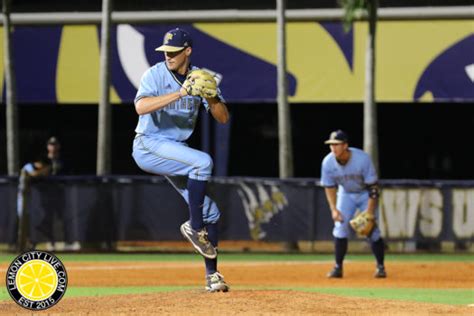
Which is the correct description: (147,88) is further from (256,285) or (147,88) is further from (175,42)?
(256,285)

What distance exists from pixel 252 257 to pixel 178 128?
909cm

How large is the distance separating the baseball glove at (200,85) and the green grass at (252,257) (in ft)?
28.8

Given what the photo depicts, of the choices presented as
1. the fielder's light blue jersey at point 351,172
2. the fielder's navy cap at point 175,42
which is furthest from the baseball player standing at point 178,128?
the fielder's light blue jersey at point 351,172

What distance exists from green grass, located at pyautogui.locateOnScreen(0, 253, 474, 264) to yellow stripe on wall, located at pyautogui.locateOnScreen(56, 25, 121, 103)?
6.37m

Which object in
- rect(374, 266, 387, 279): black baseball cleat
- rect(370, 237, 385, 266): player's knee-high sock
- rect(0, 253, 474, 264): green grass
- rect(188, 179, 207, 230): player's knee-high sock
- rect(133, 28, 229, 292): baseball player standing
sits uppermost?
rect(133, 28, 229, 292): baseball player standing

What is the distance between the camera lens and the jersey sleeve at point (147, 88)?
10.0 meters

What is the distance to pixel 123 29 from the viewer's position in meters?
25.0

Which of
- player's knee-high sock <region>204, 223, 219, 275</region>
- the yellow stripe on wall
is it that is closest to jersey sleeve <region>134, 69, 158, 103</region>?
player's knee-high sock <region>204, 223, 219, 275</region>

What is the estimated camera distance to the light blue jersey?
15.4 meters

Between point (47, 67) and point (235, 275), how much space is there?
35.1 feet

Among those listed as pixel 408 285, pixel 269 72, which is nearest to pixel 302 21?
pixel 269 72

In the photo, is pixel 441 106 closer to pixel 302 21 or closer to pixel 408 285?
pixel 302 21

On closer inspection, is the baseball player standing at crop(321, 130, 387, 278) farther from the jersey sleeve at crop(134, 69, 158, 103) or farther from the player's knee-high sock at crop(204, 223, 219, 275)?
the jersey sleeve at crop(134, 69, 158, 103)

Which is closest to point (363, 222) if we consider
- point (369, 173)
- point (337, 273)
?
point (369, 173)
